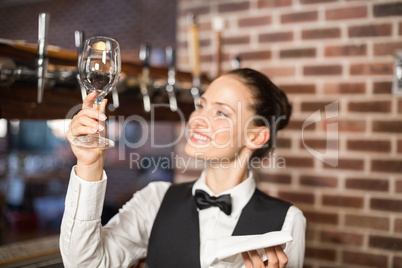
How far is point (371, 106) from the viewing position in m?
2.03

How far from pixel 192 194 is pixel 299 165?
0.75 meters

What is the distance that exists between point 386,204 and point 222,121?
0.96 metres

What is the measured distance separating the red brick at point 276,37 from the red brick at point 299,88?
0.24 m

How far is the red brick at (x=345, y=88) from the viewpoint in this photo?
205 centimetres

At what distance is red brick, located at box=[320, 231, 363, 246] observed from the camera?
2064 millimetres

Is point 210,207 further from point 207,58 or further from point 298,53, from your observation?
point 207,58

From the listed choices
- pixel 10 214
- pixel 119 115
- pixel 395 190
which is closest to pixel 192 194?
pixel 119 115

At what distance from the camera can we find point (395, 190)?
198 centimetres

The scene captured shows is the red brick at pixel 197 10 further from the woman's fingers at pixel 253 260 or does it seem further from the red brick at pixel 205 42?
the woman's fingers at pixel 253 260

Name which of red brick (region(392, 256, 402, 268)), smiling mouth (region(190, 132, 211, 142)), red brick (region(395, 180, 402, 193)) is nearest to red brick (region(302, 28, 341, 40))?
red brick (region(395, 180, 402, 193))

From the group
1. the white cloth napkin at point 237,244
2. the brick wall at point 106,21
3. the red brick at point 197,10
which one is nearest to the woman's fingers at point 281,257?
the white cloth napkin at point 237,244

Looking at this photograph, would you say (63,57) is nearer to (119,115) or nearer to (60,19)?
(119,115)

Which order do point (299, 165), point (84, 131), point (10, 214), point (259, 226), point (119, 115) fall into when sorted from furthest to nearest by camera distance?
1. point (10, 214)
2. point (299, 165)
3. point (119, 115)
4. point (259, 226)
5. point (84, 131)

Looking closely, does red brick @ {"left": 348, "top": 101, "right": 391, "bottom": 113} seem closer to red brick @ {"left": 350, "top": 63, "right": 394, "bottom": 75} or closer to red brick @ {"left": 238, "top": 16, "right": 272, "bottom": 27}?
red brick @ {"left": 350, "top": 63, "right": 394, "bottom": 75}
